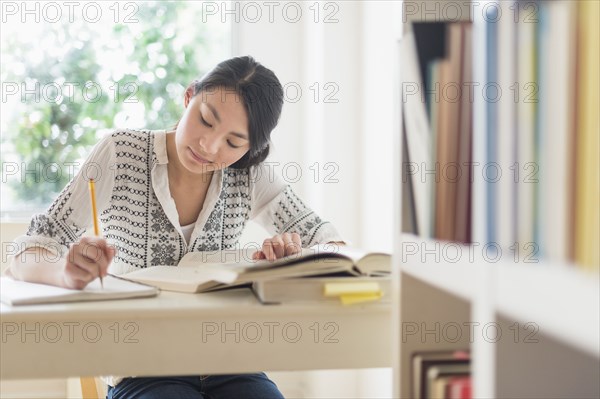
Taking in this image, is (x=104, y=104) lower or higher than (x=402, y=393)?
higher

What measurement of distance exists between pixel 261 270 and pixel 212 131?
534mm

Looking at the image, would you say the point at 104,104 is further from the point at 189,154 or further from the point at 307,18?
the point at 189,154

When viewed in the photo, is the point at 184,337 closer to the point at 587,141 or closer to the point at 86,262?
the point at 86,262

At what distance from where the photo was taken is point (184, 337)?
39.4 inches

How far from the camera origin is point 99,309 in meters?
0.98

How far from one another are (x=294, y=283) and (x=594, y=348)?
1.80ft

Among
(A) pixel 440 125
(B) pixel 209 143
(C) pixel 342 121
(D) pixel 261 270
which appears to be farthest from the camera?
(C) pixel 342 121

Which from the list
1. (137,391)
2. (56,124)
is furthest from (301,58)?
(137,391)

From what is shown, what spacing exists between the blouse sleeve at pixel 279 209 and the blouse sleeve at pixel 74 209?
327 millimetres

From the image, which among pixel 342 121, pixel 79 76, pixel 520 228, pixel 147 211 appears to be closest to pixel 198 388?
pixel 147 211

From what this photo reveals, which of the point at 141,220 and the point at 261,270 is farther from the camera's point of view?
the point at 141,220

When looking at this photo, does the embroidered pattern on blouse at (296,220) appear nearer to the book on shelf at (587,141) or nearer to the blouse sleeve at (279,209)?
the blouse sleeve at (279,209)

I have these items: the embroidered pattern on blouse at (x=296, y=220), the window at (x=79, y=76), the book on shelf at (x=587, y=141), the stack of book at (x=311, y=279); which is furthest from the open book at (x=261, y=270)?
the window at (x=79, y=76)

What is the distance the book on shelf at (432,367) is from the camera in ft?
2.97
